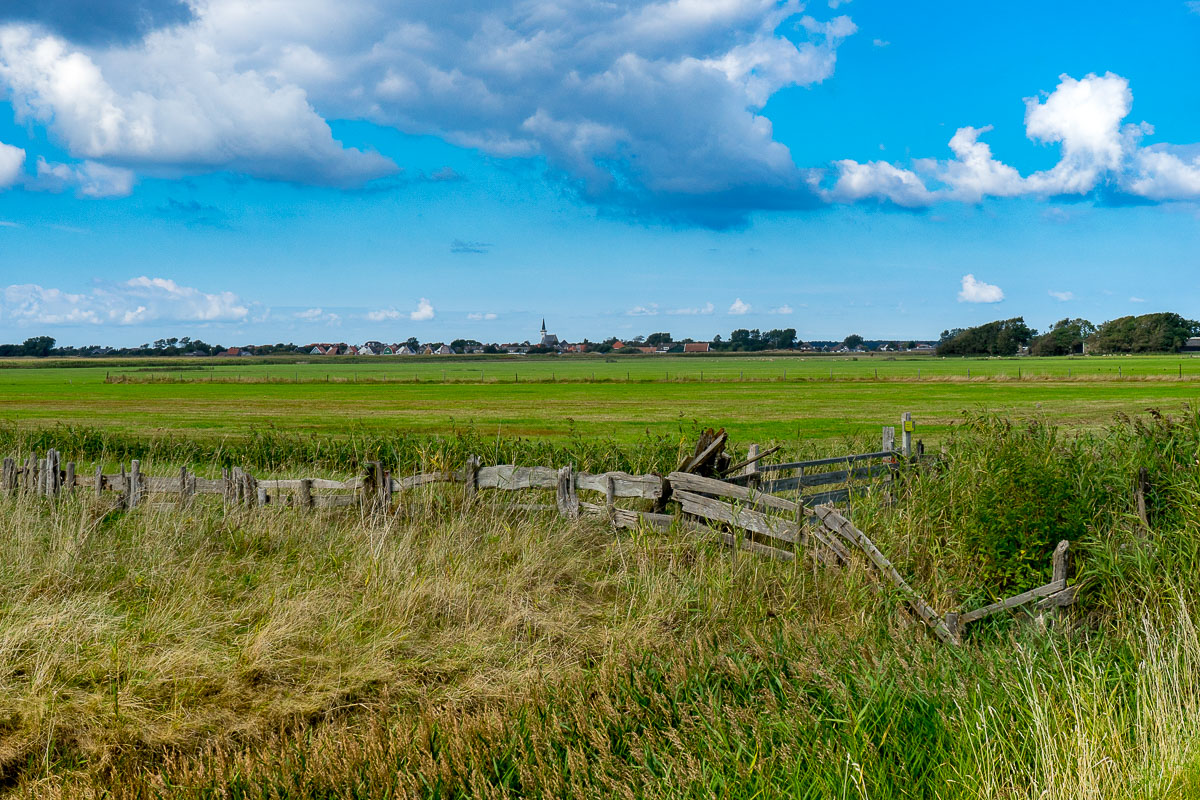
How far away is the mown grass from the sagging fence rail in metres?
0.30

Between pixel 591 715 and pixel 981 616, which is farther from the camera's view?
pixel 981 616

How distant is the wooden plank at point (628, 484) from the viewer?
1040cm

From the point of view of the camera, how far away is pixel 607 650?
6641 mm

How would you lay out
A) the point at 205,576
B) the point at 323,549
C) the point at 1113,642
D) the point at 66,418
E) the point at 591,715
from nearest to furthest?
1. the point at 591,715
2. the point at 1113,642
3. the point at 205,576
4. the point at 323,549
5. the point at 66,418

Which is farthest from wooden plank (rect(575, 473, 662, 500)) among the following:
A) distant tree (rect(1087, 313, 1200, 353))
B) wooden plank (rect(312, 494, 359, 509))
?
distant tree (rect(1087, 313, 1200, 353))

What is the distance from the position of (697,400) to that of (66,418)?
114 ft

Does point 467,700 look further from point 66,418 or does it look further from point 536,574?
point 66,418

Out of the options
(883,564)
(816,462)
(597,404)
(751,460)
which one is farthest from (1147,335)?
(883,564)

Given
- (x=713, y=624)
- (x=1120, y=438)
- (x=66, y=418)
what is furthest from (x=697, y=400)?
(x=713, y=624)

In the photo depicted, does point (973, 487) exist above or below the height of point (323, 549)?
above

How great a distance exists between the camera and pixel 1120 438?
10297 mm

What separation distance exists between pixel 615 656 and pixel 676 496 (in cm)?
402

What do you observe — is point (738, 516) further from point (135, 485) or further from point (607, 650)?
point (135, 485)

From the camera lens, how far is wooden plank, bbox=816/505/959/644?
6884 millimetres
